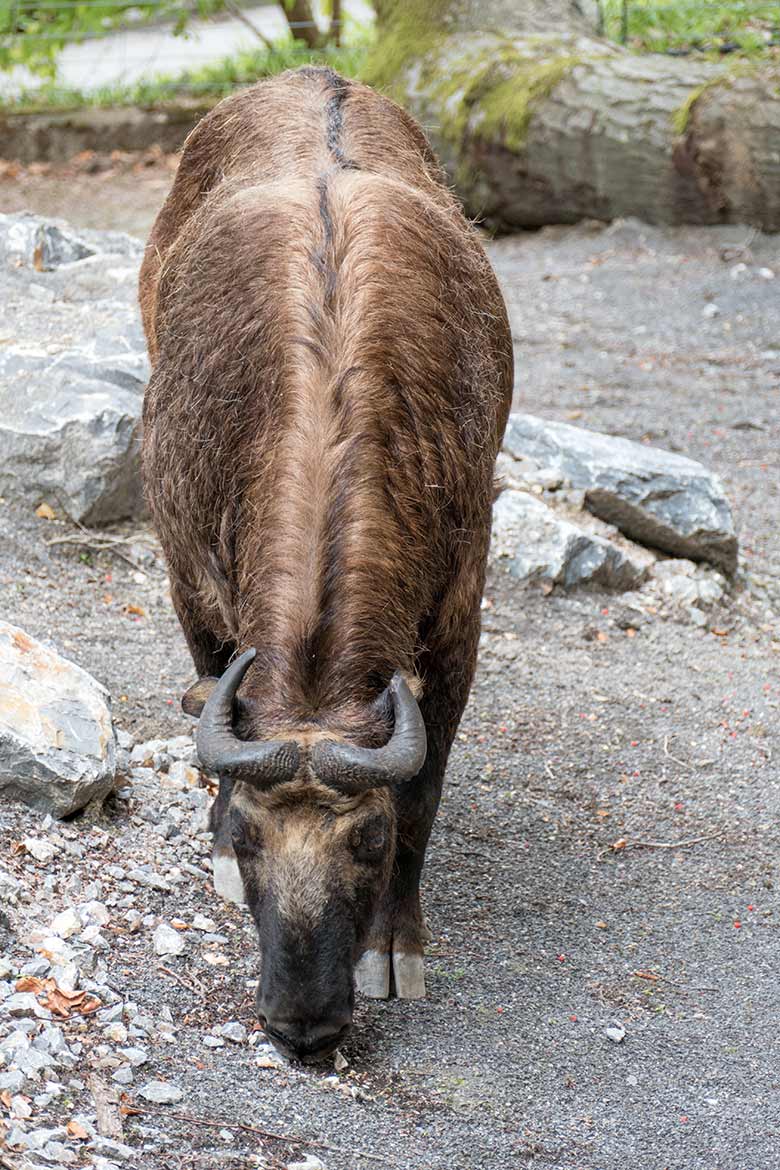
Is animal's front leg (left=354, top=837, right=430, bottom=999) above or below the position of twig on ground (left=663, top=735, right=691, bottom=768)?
above

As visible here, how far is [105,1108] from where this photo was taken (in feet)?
11.4

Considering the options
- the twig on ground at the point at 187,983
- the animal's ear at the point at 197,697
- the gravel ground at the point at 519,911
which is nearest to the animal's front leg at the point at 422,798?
the gravel ground at the point at 519,911

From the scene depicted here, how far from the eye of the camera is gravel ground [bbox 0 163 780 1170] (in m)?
3.72

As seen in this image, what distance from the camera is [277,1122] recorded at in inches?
143

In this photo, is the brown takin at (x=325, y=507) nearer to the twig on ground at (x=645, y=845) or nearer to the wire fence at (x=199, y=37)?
the twig on ground at (x=645, y=845)

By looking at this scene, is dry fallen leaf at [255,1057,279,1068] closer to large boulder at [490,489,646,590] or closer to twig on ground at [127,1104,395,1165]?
twig on ground at [127,1104,395,1165]

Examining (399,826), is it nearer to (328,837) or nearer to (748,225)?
(328,837)

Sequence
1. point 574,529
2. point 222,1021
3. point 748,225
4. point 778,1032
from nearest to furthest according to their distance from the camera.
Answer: point 222,1021 → point 778,1032 → point 574,529 → point 748,225

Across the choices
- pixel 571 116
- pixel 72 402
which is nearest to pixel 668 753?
pixel 72 402

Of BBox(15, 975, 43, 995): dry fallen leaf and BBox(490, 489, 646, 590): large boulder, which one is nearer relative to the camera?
BBox(15, 975, 43, 995): dry fallen leaf

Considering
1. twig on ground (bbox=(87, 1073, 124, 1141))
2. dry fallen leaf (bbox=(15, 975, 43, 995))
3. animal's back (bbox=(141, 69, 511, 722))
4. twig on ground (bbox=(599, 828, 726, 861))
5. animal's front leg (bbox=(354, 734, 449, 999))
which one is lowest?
twig on ground (bbox=(599, 828, 726, 861))

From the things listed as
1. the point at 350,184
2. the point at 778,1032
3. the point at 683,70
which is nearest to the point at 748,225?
the point at 683,70

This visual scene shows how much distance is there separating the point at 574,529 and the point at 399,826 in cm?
291

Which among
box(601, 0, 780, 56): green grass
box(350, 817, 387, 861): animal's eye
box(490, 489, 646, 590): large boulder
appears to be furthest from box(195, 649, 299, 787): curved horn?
box(601, 0, 780, 56): green grass
